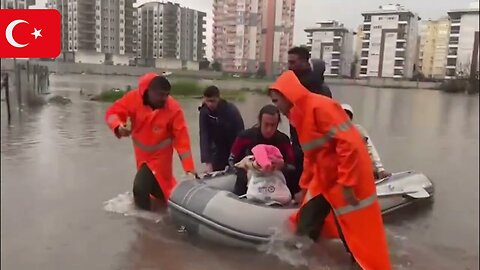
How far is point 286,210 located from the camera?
6.86ft

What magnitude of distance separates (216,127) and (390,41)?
1384mm

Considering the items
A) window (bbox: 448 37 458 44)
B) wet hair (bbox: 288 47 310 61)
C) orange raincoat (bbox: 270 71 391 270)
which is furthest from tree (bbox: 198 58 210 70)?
window (bbox: 448 37 458 44)

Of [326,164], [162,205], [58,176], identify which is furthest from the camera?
[58,176]

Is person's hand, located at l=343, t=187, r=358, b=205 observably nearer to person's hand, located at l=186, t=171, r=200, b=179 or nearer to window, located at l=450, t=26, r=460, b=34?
window, located at l=450, t=26, r=460, b=34

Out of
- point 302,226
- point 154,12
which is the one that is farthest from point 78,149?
point 302,226

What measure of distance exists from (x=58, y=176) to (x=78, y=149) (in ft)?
3.39

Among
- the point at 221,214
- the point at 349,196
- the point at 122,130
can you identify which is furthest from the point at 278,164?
the point at 122,130

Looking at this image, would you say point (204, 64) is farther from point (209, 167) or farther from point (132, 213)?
point (132, 213)

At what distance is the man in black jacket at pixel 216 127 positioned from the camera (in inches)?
109

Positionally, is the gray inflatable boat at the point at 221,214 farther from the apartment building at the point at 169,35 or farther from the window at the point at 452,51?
the window at the point at 452,51

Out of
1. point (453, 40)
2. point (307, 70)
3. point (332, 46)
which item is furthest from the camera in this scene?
point (307, 70)

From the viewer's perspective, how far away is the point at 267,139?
2225 mm

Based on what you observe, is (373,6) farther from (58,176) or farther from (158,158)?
(58,176)

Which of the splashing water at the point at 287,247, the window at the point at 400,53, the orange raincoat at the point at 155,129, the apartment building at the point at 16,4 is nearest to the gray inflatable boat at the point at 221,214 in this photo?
the splashing water at the point at 287,247
